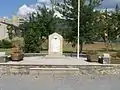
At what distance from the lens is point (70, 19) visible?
130 ft

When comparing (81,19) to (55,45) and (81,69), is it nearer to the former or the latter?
(55,45)

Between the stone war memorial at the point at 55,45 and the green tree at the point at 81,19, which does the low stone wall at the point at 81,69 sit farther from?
the green tree at the point at 81,19

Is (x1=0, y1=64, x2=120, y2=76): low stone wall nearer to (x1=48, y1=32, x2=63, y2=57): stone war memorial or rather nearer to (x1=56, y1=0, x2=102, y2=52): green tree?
(x1=48, y1=32, x2=63, y2=57): stone war memorial

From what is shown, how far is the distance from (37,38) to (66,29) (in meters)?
4.89

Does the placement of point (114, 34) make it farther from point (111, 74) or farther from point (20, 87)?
A: point (20, 87)

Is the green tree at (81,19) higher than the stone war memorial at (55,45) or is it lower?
higher

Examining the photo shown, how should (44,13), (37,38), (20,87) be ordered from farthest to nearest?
(44,13)
(37,38)
(20,87)

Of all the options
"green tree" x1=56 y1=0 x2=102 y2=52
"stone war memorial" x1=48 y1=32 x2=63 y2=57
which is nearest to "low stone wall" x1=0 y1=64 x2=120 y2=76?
"stone war memorial" x1=48 y1=32 x2=63 y2=57

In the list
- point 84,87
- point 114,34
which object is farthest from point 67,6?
point 84,87

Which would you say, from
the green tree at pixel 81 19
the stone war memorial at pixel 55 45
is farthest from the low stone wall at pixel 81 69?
the green tree at pixel 81 19

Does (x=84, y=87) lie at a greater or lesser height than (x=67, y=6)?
lesser

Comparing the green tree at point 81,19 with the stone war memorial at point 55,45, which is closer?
the stone war memorial at point 55,45

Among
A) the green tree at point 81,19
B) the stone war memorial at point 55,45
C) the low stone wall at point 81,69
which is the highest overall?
the green tree at point 81,19

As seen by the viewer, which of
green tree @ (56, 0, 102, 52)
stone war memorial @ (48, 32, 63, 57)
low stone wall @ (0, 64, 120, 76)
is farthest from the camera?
green tree @ (56, 0, 102, 52)
